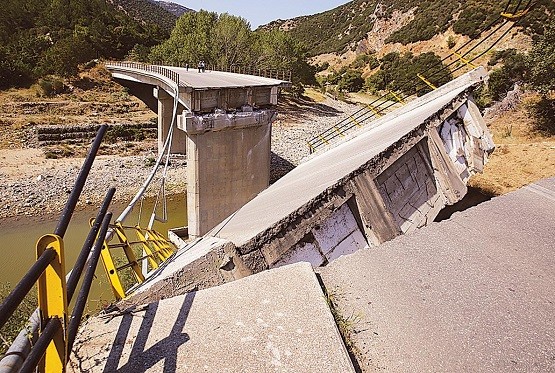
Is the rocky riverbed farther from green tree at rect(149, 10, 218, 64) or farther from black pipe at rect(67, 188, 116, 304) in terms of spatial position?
black pipe at rect(67, 188, 116, 304)

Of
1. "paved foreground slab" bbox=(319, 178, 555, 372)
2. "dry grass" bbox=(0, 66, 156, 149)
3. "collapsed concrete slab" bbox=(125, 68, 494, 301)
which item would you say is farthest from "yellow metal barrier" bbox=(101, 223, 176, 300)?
"dry grass" bbox=(0, 66, 156, 149)

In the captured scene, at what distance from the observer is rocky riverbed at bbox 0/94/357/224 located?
63.5 feet

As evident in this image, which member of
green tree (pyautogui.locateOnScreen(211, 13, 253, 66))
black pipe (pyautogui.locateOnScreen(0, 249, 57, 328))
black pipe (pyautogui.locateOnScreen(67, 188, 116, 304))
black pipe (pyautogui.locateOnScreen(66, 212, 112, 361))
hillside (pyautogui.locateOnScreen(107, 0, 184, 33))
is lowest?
black pipe (pyautogui.locateOnScreen(66, 212, 112, 361))

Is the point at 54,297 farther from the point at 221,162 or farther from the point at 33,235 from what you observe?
the point at 33,235

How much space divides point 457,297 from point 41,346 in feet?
8.73

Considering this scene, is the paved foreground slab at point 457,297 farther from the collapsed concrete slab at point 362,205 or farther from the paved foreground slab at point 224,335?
the collapsed concrete slab at point 362,205

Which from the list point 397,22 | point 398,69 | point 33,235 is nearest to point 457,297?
point 33,235

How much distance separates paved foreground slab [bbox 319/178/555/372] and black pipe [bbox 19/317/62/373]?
1.68 m

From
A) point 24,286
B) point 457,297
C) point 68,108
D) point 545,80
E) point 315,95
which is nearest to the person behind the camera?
point 24,286

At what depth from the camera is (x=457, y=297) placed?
9.73 ft

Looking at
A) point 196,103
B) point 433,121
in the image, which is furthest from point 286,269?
point 196,103

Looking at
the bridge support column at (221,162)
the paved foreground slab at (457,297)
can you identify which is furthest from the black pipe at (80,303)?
the bridge support column at (221,162)

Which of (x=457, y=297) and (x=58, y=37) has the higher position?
(x=58, y=37)

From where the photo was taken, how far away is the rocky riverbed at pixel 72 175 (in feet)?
→ 63.5
